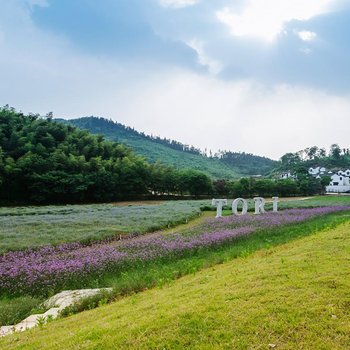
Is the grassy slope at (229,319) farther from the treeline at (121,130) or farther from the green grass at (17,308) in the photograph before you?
the treeline at (121,130)

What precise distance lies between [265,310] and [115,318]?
8.31 ft

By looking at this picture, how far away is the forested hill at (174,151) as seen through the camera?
495 ft

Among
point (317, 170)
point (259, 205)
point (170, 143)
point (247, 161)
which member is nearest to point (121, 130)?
point (170, 143)

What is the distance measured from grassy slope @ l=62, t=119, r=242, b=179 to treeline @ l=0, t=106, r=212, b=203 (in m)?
56.4

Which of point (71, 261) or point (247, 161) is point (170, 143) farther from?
point (71, 261)

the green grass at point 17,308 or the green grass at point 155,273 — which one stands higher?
the green grass at point 155,273

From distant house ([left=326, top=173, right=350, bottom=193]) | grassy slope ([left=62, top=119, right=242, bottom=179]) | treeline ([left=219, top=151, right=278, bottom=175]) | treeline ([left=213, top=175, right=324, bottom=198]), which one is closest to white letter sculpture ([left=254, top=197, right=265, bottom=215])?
treeline ([left=213, top=175, right=324, bottom=198])

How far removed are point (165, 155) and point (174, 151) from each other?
16.9 meters

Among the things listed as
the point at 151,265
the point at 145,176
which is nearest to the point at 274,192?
the point at 145,176

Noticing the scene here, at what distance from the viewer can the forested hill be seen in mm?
151000

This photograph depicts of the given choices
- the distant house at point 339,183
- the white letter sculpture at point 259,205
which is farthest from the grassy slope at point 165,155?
the white letter sculpture at point 259,205

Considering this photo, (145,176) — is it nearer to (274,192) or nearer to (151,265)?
(274,192)

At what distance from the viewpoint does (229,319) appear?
5070 mm

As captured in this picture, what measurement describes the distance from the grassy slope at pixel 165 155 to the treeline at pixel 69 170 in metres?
56.4
